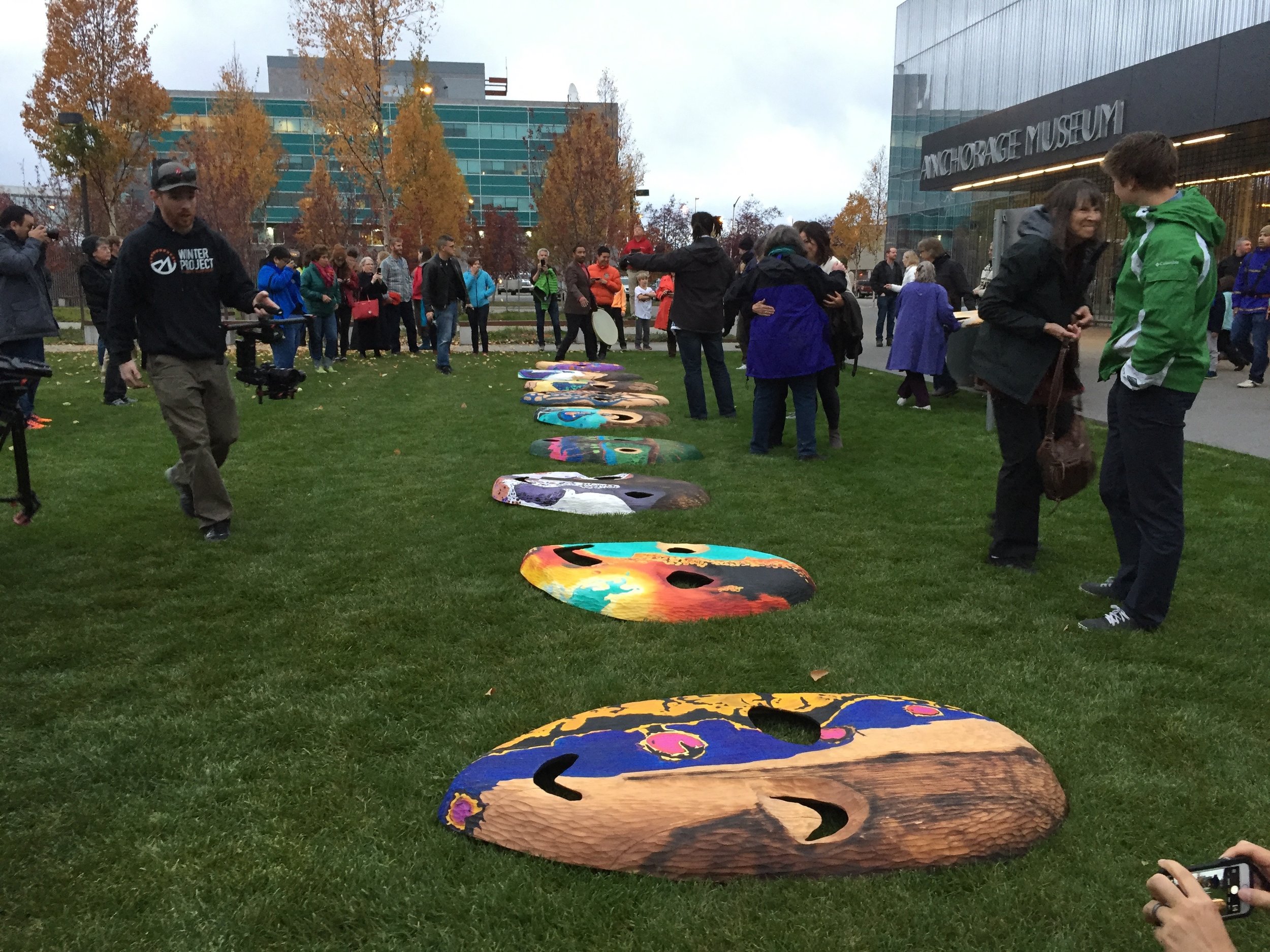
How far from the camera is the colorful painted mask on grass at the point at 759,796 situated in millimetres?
2453

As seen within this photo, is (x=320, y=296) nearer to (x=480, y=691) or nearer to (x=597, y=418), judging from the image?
(x=597, y=418)

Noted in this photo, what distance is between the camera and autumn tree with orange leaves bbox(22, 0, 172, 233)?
26.5m

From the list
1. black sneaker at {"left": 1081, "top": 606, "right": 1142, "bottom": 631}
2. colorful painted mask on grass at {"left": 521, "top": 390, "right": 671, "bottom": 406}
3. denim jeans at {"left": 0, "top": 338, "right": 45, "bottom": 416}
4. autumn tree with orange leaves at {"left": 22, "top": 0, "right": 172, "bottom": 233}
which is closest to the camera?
black sneaker at {"left": 1081, "top": 606, "right": 1142, "bottom": 631}

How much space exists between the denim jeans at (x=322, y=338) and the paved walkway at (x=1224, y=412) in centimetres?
871

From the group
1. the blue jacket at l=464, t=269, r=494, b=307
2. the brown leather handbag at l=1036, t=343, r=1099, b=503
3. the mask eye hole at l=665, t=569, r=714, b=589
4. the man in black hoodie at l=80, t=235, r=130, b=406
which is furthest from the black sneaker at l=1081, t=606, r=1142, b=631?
the blue jacket at l=464, t=269, r=494, b=307

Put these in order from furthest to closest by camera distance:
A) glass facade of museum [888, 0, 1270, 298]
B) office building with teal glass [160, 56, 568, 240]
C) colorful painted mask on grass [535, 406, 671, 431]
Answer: office building with teal glass [160, 56, 568, 240] < glass facade of museum [888, 0, 1270, 298] < colorful painted mask on grass [535, 406, 671, 431]

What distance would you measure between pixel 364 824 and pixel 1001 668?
2424 mm

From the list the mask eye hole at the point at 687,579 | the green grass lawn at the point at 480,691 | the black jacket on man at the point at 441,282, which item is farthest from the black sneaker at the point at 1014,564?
the black jacket on man at the point at 441,282

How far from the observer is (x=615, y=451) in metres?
7.94

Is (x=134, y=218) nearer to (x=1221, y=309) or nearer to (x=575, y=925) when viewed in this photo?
(x=1221, y=309)

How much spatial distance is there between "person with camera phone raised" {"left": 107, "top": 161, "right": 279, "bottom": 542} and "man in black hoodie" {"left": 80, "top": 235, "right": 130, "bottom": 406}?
5401 mm

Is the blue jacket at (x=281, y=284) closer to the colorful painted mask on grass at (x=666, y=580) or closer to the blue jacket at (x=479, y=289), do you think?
the blue jacket at (x=479, y=289)

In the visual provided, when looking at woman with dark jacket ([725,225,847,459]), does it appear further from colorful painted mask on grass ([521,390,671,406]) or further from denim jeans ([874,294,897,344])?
denim jeans ([874,294,897,344])

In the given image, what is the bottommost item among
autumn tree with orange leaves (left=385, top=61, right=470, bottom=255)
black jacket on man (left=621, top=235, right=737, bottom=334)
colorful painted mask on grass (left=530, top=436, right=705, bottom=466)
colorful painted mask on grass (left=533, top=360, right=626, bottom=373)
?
colorful painted mask on grass (left=530, top=436, right=705, bottom=466)
